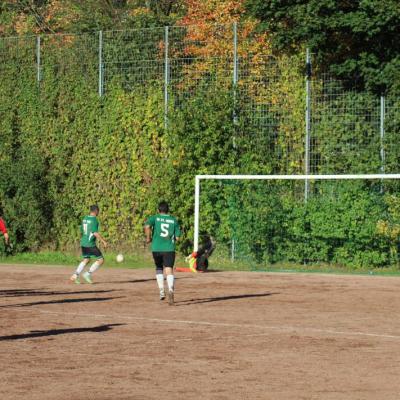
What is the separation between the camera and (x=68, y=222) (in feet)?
136

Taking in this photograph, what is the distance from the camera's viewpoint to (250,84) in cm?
3803

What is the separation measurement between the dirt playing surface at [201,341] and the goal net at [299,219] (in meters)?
5.38

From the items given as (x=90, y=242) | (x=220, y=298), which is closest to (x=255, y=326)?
(x=220, y=298)

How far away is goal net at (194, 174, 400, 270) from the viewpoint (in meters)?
34.2

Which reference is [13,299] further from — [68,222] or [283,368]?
[68,222]

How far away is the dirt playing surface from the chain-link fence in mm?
7805

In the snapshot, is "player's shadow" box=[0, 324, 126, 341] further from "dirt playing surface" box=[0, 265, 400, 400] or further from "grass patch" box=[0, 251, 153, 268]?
"grass patch" box=[0, 251, 153, 268]

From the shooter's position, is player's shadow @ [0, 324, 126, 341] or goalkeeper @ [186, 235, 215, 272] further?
goalkeeper @ [186, 235, 215, 272]

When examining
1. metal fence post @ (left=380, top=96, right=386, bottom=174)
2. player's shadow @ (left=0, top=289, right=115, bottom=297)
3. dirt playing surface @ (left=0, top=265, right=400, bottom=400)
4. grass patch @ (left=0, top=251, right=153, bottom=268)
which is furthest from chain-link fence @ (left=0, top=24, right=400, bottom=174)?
player's shadow @ (left=0, top=289, right=115, bottom=297)

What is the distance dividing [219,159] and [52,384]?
2533 cm

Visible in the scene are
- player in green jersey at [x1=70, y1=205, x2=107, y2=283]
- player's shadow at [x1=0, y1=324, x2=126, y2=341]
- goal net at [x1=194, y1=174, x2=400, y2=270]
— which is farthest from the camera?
goal net at [x1=194, y1=174, x2=400, y2=270]

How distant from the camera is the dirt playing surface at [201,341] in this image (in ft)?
42.7

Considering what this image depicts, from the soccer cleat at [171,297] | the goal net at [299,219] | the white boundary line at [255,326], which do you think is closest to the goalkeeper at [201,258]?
the goal net at [299,219]

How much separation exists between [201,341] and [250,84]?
851 inches
